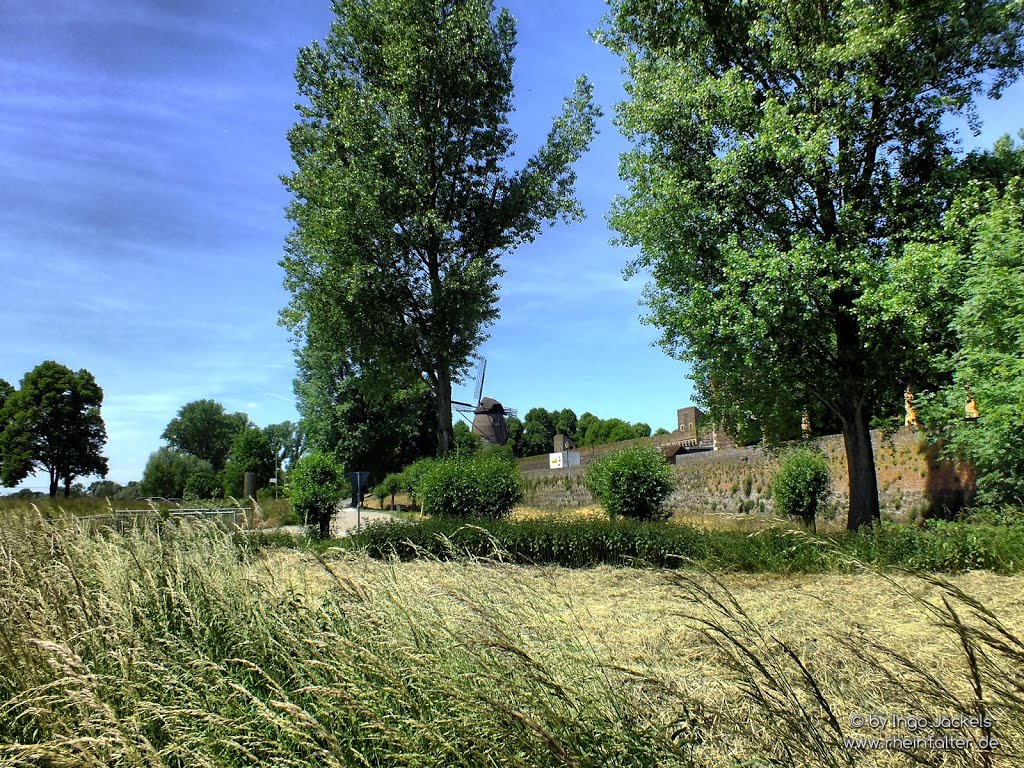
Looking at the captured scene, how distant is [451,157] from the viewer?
58.3 feet

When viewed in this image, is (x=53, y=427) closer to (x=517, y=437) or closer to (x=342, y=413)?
(x=342, y=413)

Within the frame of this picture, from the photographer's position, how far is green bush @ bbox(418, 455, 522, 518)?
15117 mm

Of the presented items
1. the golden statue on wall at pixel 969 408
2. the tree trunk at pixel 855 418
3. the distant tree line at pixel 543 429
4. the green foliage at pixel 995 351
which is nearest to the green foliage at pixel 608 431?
the distant tree line at pixel 543 429

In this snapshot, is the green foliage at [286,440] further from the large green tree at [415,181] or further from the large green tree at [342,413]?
the large green tree at [415,181]

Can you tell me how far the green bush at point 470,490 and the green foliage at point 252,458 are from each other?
41.7 m

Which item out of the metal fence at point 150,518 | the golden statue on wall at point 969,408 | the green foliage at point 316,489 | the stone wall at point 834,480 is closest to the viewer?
the metal fence at point 150,518

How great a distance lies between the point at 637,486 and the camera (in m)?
14.5

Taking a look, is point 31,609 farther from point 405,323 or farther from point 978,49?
point 978,49

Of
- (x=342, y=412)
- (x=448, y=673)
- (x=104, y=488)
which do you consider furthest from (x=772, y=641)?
(x=104, y=488)

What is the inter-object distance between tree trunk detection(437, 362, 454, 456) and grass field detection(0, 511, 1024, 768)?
11802 mm

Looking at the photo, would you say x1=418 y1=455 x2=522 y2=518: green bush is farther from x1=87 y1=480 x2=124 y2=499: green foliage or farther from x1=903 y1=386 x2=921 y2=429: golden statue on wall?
x1=87 y1=480 x2=124 y2=499: green foliage

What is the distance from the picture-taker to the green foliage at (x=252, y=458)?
58.4 m

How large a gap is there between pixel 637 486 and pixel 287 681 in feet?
38.1

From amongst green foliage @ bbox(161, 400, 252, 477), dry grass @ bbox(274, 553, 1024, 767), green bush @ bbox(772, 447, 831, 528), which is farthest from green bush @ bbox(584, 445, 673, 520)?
green foliage @ bbox(161, 400, 252, 477)
